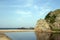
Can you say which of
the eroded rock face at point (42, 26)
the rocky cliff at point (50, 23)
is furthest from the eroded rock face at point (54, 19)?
the eroded rock face at point (42, 26)

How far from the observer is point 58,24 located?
114312 mm

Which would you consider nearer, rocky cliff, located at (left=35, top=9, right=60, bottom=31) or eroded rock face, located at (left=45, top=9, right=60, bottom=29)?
rocky cliff, located at (left=35, top=9, right=60, bottom=31)

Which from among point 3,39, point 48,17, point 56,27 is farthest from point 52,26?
point 3,39

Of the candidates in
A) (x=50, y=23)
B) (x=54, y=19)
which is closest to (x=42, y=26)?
(x=50, y=23)

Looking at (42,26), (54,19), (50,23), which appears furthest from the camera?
(54,19)

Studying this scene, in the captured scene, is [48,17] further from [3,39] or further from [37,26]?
[3,39]

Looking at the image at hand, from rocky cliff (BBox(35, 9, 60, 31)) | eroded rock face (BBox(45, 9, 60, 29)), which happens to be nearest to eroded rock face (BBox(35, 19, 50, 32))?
rocky cliff (BBox(35, 9, 60, 31))

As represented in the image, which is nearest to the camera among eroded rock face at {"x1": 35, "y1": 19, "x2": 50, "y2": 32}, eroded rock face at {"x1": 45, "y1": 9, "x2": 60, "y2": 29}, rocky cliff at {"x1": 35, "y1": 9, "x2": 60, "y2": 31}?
eroded rock face at {"x1": 35, "y1": 19, "x2": 50, "y2": 32}

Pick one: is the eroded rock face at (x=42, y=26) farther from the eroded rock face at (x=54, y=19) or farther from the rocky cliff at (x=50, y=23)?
the eroded rock face at (x=54, y=19)

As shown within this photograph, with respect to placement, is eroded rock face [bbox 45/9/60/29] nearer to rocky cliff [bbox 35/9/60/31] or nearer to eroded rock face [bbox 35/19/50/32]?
rocky cliff [bbox 35/9/60/31]

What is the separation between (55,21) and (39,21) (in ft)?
34.3

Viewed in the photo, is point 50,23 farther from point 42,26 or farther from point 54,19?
point 42,26

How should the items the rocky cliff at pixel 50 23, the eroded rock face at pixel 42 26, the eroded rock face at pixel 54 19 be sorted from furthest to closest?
the eroded rock face at pixel 54 19
the rocky cliff at pixel 50 23
the eroded rock face at pixel 42 26

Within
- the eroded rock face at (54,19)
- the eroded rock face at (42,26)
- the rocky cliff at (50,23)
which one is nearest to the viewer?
the eroded rock face at (42,26)
